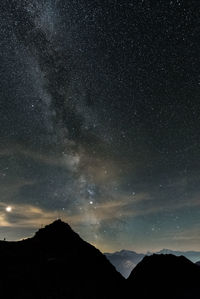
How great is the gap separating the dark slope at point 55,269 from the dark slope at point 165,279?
2950 millimetres

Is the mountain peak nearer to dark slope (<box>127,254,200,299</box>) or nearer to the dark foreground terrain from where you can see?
the dark foreground terrain

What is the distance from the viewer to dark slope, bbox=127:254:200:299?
99.1 ft

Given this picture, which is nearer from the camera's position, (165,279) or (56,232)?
(165,279)

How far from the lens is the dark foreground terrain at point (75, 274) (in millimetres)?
28500

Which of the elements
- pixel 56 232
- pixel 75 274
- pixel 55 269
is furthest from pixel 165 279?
pixel 56 232

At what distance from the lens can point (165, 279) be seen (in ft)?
107

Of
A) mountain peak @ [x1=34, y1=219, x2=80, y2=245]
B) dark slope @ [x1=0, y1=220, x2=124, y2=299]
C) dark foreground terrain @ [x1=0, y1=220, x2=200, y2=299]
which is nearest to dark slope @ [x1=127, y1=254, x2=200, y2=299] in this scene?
dark foreground terrain @ [x1=0, y1=220, x2=200, y2=299]

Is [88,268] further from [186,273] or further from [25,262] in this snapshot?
[186,273]

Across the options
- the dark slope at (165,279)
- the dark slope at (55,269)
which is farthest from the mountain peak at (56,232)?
the dark slope at (165,279)

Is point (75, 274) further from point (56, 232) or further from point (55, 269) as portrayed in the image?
point (56, 232)

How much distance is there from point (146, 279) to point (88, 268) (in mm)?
8248

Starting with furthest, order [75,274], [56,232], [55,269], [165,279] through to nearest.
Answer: [56,232] → [165,279] → [75,274] → [55,269]

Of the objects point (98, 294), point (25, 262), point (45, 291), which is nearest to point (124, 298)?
point (98, 294)

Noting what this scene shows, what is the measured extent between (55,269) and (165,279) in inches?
578
